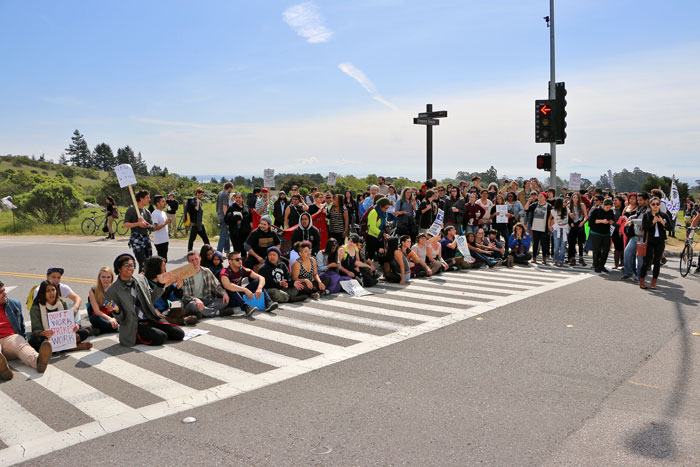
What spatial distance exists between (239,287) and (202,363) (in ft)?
8.93

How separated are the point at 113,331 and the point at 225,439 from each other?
446cm

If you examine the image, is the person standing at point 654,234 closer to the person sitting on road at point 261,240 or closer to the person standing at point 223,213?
the person sitting on road at point 261,240

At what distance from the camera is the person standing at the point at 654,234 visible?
11.0 metres

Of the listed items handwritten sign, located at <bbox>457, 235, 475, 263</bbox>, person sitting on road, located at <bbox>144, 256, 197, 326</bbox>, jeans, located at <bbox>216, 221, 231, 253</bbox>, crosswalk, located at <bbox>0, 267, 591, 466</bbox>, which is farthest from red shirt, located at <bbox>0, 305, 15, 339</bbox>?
handwritten sign, located at <bbox>457, 235, 475, 263</bbox>

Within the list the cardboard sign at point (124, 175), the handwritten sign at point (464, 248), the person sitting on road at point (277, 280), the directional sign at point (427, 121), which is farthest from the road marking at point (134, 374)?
the directional sign at point (427, 121)

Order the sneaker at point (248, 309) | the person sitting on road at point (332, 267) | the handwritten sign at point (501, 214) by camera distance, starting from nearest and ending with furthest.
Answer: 1. the sneaker at point (248, 309)
2. the person sitting on road at point (332, 267)
3. the handwritten sign at point (501, 214)

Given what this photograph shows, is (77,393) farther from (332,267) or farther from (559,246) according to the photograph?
(559,246)

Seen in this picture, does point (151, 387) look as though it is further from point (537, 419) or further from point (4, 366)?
point (537, 419)

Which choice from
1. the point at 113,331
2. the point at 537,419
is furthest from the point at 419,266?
the point at 537,419

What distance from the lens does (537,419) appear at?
4844 millimetres

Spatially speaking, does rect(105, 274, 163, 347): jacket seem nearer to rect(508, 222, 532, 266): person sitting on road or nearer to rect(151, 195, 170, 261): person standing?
rect(151, 195, 170, 261): person standing

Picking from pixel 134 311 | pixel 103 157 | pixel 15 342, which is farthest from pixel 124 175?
pixel 103 157

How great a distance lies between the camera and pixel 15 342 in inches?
258

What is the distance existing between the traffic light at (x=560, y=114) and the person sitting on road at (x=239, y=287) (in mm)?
12145
